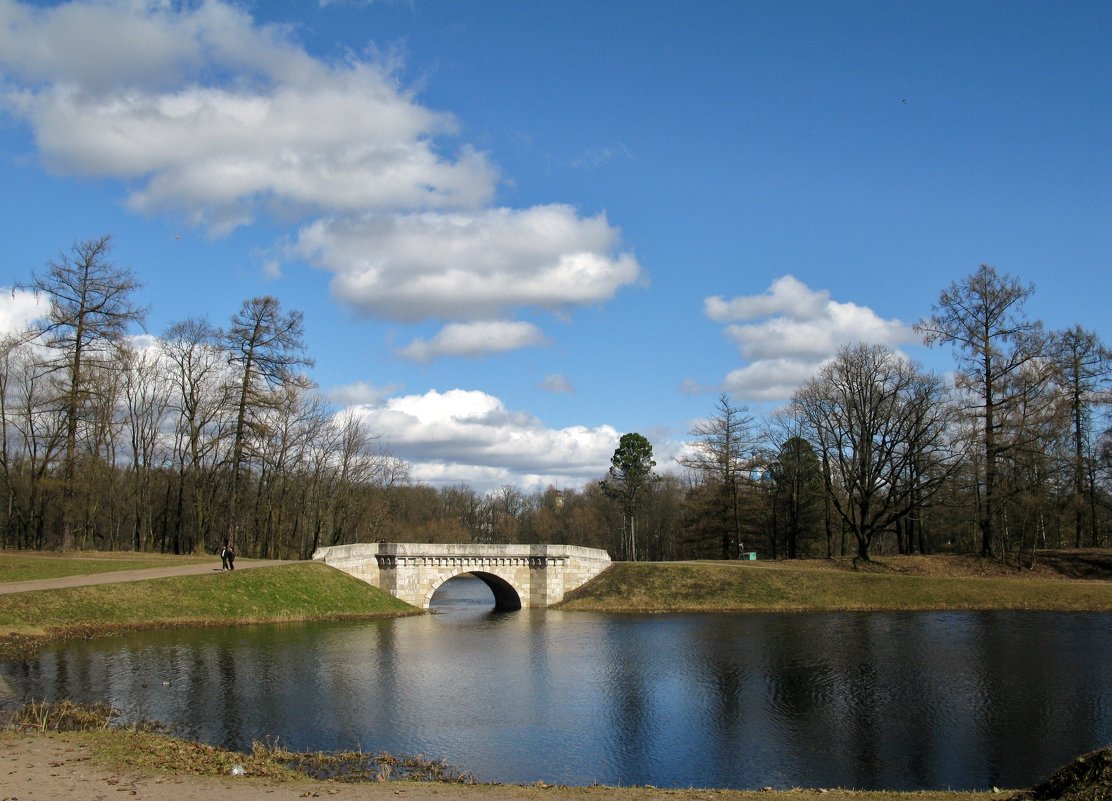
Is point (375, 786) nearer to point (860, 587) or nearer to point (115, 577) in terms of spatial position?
point (115, 577)

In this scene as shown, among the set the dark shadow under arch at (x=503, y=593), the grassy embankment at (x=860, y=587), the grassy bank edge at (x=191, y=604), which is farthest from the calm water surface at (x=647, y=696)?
the dark shadow under arch at (x=503, y=593)

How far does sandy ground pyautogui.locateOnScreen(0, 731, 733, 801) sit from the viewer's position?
11.2 meters

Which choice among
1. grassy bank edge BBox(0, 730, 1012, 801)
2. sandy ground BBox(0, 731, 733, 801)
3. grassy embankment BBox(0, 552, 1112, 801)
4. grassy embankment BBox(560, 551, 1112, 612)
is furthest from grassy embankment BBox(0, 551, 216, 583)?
sandy ground BBox(0, 731, 733, 801)

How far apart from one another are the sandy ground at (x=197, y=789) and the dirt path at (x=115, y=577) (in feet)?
66.9

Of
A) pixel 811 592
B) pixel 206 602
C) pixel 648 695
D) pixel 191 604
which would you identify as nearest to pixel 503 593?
pixel 811 592

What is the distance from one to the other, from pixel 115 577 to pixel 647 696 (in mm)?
22816

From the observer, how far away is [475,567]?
1783 inches

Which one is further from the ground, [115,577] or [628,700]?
[115,577]

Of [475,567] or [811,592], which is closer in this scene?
[811,592]

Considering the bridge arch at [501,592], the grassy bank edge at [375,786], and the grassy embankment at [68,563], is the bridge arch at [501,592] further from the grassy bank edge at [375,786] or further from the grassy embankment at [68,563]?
the grassy bank edge at [375,786]

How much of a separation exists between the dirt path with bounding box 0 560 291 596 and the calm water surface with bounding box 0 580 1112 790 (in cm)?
443

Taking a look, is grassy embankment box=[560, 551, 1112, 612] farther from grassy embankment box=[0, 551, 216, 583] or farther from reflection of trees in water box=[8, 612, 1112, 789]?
grassy embankment box=[0, 551, 216, 583]

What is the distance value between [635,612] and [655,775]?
27.6 metres

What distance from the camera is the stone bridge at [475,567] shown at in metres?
43.2
